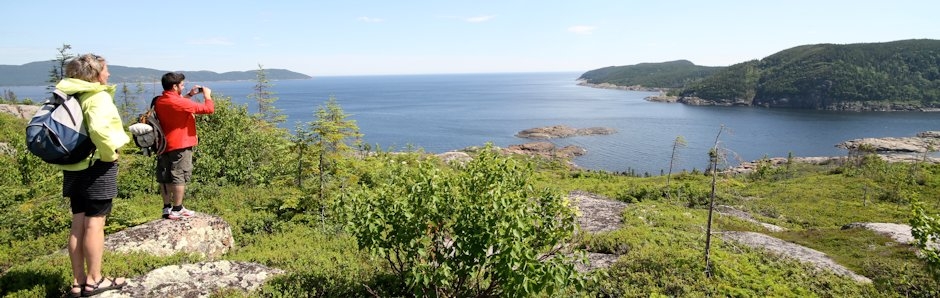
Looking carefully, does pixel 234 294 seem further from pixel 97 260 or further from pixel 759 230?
pixel 759 230

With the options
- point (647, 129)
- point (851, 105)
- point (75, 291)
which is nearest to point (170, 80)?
point (75, 291)

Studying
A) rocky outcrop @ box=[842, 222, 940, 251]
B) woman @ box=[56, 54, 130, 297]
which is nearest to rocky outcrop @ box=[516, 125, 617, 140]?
rocky outcrop @ box=[842, 222, 940, 251]

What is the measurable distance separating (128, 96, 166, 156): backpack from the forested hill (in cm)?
20104

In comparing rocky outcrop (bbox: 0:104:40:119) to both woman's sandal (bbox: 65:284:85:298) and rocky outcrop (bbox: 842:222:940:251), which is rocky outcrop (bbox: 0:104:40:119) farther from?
rocky outcrop (bbox: 842:222:940:251)

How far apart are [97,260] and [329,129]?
6559mm

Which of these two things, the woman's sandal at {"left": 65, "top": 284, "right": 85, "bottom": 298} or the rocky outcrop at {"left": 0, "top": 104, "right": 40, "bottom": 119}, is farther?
the rocky outcrop at {"left": 0, "top": 104, "right": 40, "bottom": 119}

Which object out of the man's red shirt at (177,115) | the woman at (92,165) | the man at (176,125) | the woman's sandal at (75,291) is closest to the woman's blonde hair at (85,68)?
the woman at (92,165)

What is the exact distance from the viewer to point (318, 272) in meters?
7.48

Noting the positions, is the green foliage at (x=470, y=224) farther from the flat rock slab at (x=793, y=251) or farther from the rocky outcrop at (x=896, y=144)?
the rocky outcrop at (x=896, y=144)

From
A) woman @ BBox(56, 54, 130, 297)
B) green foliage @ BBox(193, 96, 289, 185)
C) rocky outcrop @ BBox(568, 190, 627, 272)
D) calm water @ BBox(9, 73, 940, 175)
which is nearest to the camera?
woman @ BBox(56, 54, 130, 297)

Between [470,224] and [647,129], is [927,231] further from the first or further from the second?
[647,129]

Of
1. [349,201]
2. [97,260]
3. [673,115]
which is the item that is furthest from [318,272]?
[673,115]

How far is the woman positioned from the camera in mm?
4727

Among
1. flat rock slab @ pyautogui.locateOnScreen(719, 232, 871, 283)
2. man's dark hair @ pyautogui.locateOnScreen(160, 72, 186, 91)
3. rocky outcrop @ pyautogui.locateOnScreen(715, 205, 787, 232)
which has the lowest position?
rocky outcrop @ pyautogui.locateOnScreen(715, 205, 787, 232)
